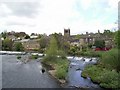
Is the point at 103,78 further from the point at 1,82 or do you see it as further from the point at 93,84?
the point at 1,82

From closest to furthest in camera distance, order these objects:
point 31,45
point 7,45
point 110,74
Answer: point 110,74 → point 7,45 → point 31,45

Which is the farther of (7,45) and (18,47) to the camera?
(7,45)

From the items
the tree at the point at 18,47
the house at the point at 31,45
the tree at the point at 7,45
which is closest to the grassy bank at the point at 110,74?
the tree at the point at 18,47

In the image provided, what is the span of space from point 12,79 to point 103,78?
40.5ft

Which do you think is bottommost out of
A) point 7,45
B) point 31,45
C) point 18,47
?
point 18,47

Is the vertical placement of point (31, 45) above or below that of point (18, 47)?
above

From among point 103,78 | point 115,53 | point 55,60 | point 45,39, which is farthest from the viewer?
point 45,39

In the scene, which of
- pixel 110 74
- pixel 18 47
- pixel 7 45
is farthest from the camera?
pixel 7 45

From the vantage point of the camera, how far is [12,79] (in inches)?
1277

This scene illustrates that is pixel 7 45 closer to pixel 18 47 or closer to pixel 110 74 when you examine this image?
pixel 18 47

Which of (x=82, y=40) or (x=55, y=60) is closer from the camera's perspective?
(x=55, y=60)

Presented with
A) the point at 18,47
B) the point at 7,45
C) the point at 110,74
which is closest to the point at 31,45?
the point at 18,47

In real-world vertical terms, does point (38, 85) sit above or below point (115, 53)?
below

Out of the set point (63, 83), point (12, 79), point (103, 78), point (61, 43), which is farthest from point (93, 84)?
point (61, 43)
